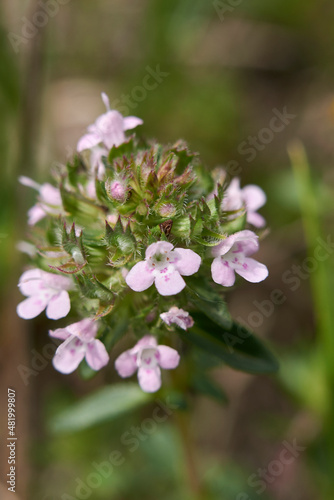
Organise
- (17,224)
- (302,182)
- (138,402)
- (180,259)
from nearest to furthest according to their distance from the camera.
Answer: (180,259), (138,402), (302,182), (17,224)

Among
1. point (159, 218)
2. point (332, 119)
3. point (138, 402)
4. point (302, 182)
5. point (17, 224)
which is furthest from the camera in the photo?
point (332, 119)

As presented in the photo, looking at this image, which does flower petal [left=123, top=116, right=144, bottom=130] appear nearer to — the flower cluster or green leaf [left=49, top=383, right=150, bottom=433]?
the flower cluster

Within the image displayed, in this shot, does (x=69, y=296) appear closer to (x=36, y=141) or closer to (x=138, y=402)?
(x=138, y=402)

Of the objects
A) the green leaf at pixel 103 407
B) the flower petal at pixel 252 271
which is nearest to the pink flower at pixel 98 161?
the flower petal at pixel 252 271

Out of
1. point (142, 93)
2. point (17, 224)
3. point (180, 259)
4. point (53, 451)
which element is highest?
point (142, 93)

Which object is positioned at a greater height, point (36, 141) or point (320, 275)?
point (36, 141)

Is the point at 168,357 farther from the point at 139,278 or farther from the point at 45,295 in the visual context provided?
the point at 45,295

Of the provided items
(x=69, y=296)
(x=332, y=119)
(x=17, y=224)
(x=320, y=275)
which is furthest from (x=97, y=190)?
(x=332, y=119)

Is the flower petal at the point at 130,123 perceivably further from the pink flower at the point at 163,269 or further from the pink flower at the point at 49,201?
the pink flower at the point at 163,269
